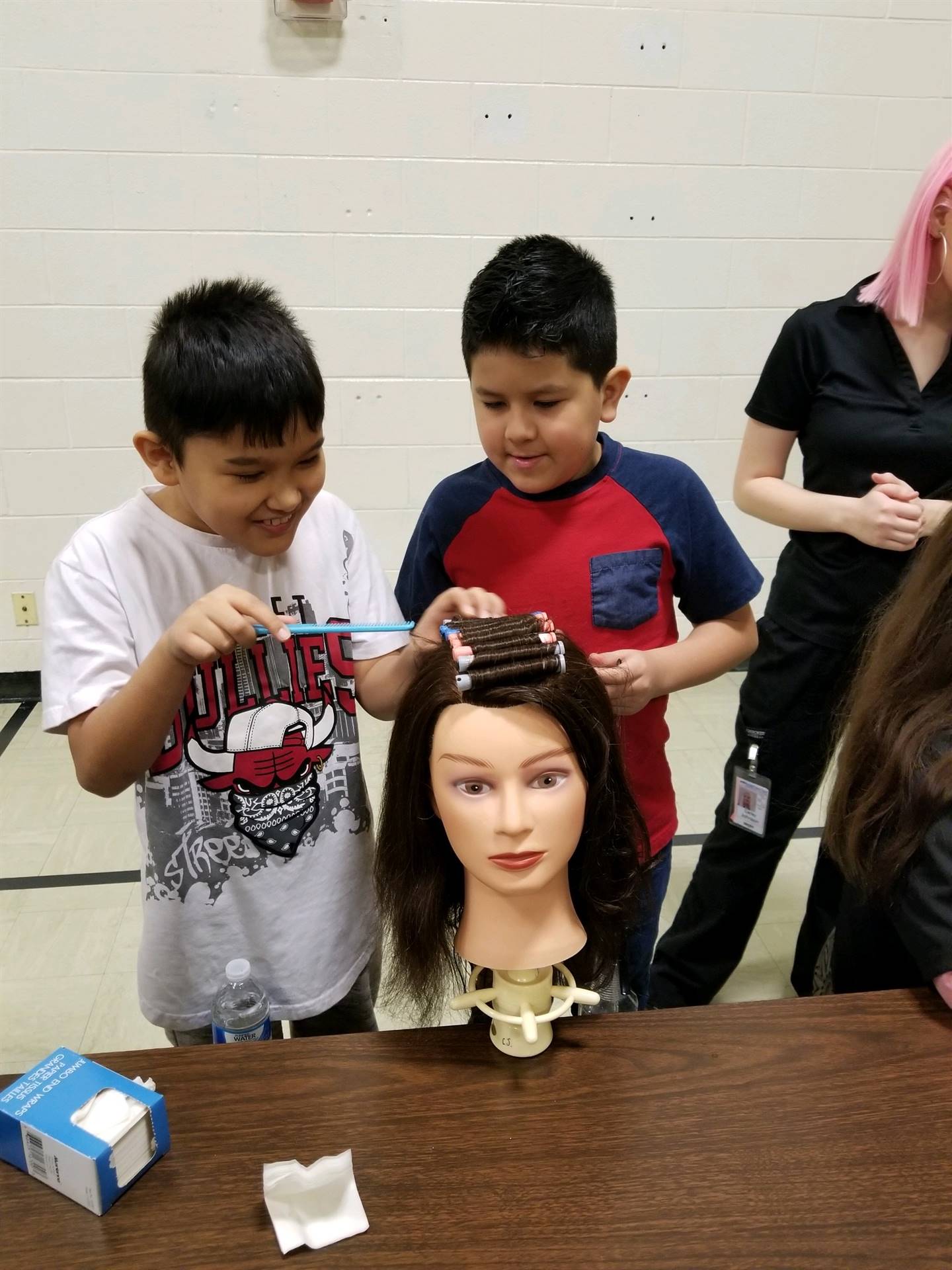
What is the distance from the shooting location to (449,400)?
2.94m

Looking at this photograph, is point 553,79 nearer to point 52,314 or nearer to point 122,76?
point 122,76

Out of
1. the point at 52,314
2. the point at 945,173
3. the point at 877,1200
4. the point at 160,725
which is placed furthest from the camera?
the point at 52,314

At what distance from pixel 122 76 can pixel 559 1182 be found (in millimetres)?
2826

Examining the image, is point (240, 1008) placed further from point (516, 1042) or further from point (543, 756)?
point (543, 756)

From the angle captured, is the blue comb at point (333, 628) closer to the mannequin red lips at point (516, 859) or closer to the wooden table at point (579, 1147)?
the mannequin red lips at point (516, 859)

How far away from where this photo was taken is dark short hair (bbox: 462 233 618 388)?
3.34 ft

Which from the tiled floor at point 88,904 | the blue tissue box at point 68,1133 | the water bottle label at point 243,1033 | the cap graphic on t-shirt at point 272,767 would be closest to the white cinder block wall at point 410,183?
the tiled floor at point 88,904

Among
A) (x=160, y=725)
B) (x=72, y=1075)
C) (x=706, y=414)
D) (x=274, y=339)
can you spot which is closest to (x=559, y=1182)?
(x=72, y=1075)

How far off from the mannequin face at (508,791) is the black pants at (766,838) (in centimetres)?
82

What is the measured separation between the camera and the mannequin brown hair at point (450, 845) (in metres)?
0.86

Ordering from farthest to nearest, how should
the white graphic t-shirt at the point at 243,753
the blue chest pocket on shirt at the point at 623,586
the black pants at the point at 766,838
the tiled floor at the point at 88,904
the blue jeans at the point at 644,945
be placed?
the tiled floor at the point at 88,904, the black pants at the point at 766,838, the blue jeans at the point at 644,945, the blue chest pocket on shirt at the point at 623,586, the white graphic t-shirt at the point at 243,753

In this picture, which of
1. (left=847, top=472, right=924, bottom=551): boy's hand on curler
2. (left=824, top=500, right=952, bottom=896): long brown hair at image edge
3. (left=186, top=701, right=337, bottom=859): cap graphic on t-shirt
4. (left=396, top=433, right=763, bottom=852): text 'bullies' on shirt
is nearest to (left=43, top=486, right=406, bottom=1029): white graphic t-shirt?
(left=186, top=701, right=337, bottom=859): cap graphic on t-shirt

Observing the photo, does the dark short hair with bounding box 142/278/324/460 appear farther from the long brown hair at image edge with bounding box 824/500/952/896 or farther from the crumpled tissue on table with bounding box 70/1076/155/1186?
the long brown hair at image edge with bounding box 824/500/952/896

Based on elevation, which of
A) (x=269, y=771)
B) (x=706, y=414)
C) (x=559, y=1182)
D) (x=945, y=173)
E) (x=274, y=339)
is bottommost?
(x=559, y=1182)
